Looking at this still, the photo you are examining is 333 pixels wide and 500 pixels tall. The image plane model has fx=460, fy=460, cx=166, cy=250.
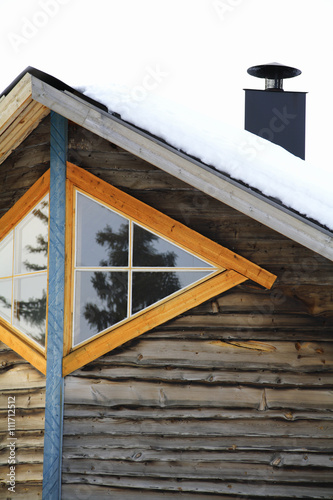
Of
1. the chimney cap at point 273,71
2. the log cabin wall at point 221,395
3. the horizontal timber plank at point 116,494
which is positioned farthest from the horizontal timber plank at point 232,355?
the chimney cap at point 273,71

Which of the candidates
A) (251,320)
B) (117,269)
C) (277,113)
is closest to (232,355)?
(251,320)

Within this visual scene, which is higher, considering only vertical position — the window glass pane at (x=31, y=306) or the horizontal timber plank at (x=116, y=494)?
the window glass pane at (x=31, y=306)

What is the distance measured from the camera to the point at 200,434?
149 inches

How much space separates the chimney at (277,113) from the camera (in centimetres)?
910

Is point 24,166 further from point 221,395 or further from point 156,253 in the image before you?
point 221,395

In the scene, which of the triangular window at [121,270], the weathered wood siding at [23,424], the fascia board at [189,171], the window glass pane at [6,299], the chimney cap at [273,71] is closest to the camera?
the fascia board at [189,171]

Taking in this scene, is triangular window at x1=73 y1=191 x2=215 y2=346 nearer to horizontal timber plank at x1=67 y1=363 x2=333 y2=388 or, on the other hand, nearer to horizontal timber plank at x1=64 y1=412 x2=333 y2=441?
horizontal timber plank at x1=67 y1=363 x2=333 y2=388

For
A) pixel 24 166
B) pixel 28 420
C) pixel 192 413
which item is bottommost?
pixel 28 420

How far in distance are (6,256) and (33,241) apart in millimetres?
391

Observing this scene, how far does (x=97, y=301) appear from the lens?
3889 mm

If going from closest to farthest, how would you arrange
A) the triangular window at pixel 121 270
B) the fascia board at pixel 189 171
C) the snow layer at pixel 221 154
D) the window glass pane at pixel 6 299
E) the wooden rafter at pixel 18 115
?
the fascia board at pixel 189 171, the snow layer at pixel 221 154, the wooden rafter at pixel 18 115, the triangular window at pixel 121 270, the window glass pane at pixel 6 299

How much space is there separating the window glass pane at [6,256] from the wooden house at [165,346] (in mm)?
541

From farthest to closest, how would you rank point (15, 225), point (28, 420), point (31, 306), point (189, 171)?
1. point (15, 225)
2. point (31, 306)
3. point (28, 420)
4. point (189, 171)

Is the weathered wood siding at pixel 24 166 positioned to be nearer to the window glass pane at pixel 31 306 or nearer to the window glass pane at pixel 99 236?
the window glass pane at pixel 99 236
